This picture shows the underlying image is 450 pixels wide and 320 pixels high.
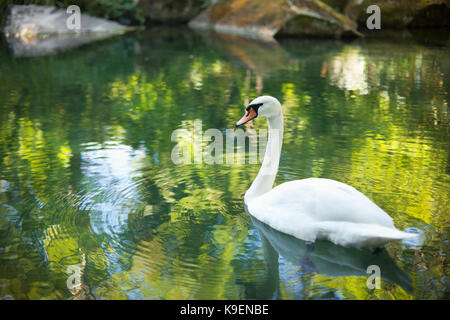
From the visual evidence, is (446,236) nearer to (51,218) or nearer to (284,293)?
(284,293)

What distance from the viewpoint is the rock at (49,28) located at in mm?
15017

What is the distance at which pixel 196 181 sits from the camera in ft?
16.1

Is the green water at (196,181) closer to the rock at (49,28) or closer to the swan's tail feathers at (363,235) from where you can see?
the swan's tail feathers at (363,235)

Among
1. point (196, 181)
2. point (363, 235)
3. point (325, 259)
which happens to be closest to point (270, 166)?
point (196, 181)

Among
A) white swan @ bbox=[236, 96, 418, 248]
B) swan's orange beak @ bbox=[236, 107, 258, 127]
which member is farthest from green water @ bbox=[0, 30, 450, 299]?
swan's orange beak @ bbox=[236, 107, 258, 127]

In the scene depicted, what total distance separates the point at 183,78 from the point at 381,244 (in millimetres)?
6848

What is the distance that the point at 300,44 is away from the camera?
14.3 metres

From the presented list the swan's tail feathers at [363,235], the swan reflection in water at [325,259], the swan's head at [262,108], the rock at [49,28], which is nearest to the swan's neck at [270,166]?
the swan's head at [262,108]

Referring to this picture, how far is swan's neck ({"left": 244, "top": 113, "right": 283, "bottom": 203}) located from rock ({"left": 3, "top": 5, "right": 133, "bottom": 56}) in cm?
1099

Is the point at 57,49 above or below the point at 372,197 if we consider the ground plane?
above

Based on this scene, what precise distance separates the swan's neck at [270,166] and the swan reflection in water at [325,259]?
0.51 meters

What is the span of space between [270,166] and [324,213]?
0.91 metres

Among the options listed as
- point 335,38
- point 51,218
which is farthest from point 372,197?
point 335,38

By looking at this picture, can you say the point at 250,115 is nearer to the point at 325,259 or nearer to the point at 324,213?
the point at 324,213
